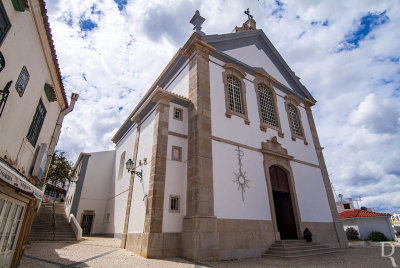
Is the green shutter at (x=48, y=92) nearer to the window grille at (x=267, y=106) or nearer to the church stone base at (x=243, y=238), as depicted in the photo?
the church stone base at (x=243, y=238)

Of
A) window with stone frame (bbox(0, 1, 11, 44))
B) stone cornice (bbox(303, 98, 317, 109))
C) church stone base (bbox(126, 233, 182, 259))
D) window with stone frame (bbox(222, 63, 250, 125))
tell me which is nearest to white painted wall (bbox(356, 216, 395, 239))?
stone cornice (bbox(303, 98, 317, 109))

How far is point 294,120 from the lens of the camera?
1473 cm

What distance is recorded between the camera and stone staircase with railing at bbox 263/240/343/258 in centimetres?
855

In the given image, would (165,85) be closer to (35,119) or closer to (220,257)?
→ (35,119)

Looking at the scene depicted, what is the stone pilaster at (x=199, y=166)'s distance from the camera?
24.6ft

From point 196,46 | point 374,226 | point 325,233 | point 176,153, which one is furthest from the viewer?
point 374,226

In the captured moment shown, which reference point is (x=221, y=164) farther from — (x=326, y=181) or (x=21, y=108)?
(x=326, y=181)

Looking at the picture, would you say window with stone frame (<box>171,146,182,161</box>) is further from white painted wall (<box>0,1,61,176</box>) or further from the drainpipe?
the drainpipe

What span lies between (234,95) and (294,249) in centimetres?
730

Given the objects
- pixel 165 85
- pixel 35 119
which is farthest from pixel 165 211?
pixel 165 85

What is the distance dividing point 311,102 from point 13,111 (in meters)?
16.7

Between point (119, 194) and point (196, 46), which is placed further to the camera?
point (119, 194)

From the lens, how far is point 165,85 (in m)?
13.5

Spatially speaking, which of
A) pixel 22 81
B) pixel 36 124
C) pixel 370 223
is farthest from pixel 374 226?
pixel 22 81
